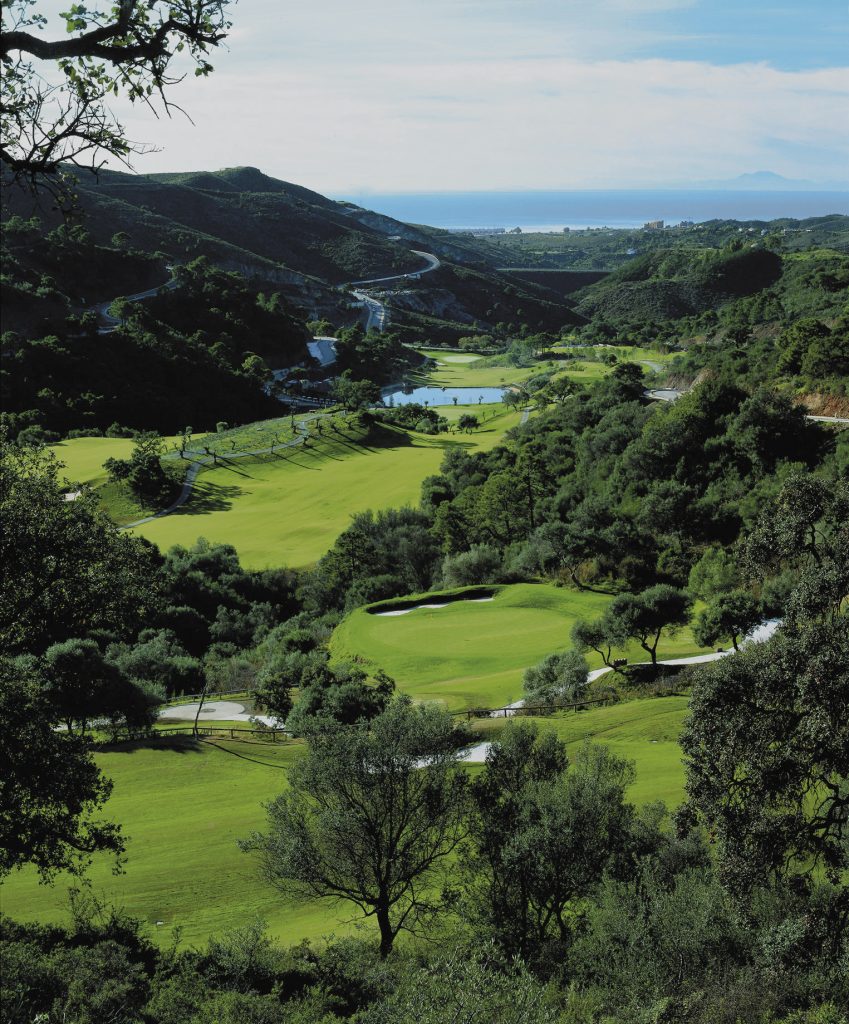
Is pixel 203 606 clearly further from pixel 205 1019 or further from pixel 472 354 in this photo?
pixel 472 354

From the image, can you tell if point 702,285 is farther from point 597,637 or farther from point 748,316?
point 597,637

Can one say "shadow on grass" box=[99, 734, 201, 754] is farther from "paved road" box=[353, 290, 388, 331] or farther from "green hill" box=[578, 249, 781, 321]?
"green hill" box=[578, 249, 781, 321]

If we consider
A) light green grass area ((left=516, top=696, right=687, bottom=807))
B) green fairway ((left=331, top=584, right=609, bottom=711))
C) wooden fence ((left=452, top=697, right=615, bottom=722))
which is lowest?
green fairway ((left=331, top=584, right=609, bottom=711))

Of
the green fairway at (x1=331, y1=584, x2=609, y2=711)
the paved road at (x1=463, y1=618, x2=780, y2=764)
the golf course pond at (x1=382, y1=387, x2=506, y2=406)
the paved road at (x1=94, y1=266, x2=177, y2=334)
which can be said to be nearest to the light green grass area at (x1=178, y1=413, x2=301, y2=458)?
the golf course pond at (x1=382, y1=387, x2=506, y2=406)

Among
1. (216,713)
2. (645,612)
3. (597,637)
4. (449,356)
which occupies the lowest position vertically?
(216,713)

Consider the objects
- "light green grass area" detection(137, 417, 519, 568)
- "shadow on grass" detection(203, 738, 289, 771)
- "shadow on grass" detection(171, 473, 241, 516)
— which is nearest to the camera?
"shadow on grass" detection(203, 738, 289, 771)

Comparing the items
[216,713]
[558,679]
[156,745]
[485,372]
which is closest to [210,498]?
[216,713]

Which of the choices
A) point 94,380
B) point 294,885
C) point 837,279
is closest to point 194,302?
point 94,380
